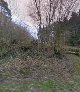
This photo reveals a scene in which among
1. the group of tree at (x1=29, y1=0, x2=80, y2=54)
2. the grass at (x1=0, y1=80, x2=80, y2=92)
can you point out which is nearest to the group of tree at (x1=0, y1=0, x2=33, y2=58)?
the group of tree at (x1=29, y1=0, x2=80, y2=54)

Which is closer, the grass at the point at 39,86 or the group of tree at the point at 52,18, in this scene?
the grass at the point at 39,86

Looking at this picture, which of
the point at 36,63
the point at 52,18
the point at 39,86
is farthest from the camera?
the point at 52,18

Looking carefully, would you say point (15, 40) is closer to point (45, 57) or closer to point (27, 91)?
point (45, 57)

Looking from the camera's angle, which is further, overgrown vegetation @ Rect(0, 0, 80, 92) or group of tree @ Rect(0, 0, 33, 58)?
group of tree @ Rect(0, 0, 33, 58)

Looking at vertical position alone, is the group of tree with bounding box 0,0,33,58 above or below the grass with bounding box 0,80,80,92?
above

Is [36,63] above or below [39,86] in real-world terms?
above

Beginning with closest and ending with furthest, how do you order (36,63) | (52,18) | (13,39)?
(36,63)
(52,18)
(13,39)

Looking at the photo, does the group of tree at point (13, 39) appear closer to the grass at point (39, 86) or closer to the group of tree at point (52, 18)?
the group of tree at point (52, 18)

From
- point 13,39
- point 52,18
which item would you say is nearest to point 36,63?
point 52,18

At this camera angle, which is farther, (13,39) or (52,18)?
(13,39)

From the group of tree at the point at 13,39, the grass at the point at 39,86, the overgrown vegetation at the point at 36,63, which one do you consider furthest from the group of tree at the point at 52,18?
the grass at the point at 39,86

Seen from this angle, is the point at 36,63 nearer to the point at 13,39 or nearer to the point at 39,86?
the point at 39,86

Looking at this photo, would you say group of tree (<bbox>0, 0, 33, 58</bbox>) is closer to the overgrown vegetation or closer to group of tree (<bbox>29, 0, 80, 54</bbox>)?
the overgrown vegetation

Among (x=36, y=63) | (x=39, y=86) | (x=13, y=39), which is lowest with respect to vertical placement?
(x=39, y=86)
